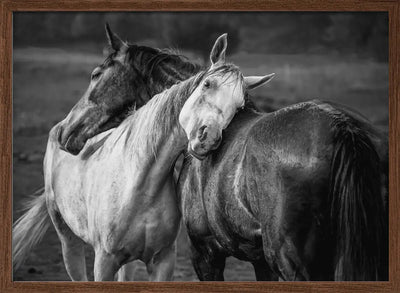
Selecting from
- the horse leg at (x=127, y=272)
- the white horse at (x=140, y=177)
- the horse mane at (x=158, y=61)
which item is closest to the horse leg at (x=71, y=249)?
the white horse at (x=140, y=177)

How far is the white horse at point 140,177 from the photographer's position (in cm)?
201

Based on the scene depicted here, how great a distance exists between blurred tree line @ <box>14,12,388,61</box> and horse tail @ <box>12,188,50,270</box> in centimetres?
54

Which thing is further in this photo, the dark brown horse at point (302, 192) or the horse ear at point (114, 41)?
the horse ear at point (114, 41)

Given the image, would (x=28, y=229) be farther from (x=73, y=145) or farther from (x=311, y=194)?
(x=311, y=194)

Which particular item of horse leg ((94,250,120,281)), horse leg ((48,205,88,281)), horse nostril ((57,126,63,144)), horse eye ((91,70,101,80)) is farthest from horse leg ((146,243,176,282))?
horse eye ((91,70,101,80))

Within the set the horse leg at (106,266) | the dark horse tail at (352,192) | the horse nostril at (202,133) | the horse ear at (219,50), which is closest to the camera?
the dark horse tail at (352,192)

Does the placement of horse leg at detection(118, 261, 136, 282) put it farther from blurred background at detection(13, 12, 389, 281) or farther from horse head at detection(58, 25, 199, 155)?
horse head at detection(58, 25, 199, 155)

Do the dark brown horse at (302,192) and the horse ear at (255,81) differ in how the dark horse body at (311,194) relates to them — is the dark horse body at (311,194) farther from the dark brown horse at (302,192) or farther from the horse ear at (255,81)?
the horse ear at (255,81)

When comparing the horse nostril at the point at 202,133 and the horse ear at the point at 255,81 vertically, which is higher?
the horse ear at the point at 255,81

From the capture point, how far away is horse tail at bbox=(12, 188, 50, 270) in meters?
2.26

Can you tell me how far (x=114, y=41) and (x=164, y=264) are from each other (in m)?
0.73

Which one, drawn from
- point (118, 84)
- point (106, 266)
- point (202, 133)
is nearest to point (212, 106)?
point (202, 133)

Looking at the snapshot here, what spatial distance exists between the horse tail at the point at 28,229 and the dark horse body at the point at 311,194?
0.75 meters

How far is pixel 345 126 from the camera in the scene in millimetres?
1780
